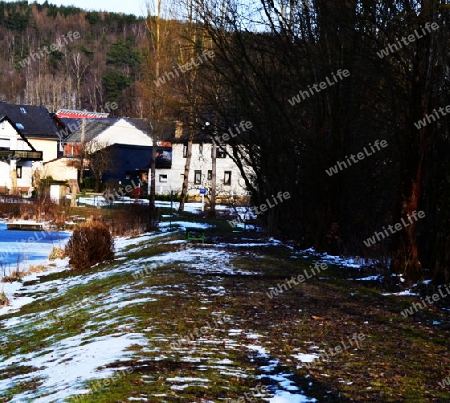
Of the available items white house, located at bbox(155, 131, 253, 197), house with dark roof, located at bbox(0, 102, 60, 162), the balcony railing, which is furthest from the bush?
house with dark roof, located at bbox(0, 102, 60, 162)

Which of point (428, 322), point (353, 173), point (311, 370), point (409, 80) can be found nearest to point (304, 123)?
point (353, 173)

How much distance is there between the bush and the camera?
17734 mm

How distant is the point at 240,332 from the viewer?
27.7ft

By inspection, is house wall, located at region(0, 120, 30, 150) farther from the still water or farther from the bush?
the bush

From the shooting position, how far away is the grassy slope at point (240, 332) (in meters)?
6.32

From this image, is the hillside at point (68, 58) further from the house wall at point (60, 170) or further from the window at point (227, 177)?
the window at point (227, 177)

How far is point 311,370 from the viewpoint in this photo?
271 inches

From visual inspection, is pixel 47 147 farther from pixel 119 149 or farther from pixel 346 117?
pixel 346 117

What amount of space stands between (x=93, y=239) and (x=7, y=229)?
13305mm

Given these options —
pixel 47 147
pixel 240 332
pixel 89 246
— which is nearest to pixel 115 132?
pixel 47 147

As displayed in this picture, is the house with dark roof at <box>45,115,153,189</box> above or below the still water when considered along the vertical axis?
above

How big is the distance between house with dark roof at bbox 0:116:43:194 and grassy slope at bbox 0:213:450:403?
164 ft

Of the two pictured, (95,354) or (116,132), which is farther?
(116,132)

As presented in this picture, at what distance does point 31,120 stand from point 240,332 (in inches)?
2797
